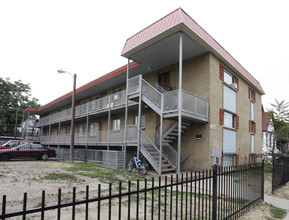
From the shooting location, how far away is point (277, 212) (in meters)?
6.14

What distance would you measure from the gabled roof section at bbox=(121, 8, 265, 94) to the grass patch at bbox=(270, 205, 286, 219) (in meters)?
8.72

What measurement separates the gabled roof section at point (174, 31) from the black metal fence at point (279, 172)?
7.28 metres

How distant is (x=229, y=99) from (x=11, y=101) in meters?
46.5

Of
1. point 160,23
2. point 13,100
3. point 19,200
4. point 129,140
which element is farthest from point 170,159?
point 13,100

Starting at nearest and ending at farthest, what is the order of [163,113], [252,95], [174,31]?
[174,31]
[163,113]
[252,95]

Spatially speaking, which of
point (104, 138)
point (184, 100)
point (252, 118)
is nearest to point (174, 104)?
point (184, 100)

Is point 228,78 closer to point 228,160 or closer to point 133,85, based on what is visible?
point 228,160

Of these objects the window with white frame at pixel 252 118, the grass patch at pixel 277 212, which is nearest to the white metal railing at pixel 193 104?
the grass patch at pixel 277 212

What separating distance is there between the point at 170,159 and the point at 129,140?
2.94 m

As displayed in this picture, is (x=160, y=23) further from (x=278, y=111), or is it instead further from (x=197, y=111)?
(x=278, y=111)

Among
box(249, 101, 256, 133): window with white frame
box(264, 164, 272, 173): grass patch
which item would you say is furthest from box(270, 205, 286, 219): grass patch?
box(249, 101, 256, 133): window with white frame

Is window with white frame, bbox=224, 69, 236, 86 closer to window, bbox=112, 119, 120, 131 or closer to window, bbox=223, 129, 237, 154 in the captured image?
window, bbox=223, 129, 237, 154

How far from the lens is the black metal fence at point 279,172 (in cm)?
878

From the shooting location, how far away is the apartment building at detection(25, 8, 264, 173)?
40.6ft
